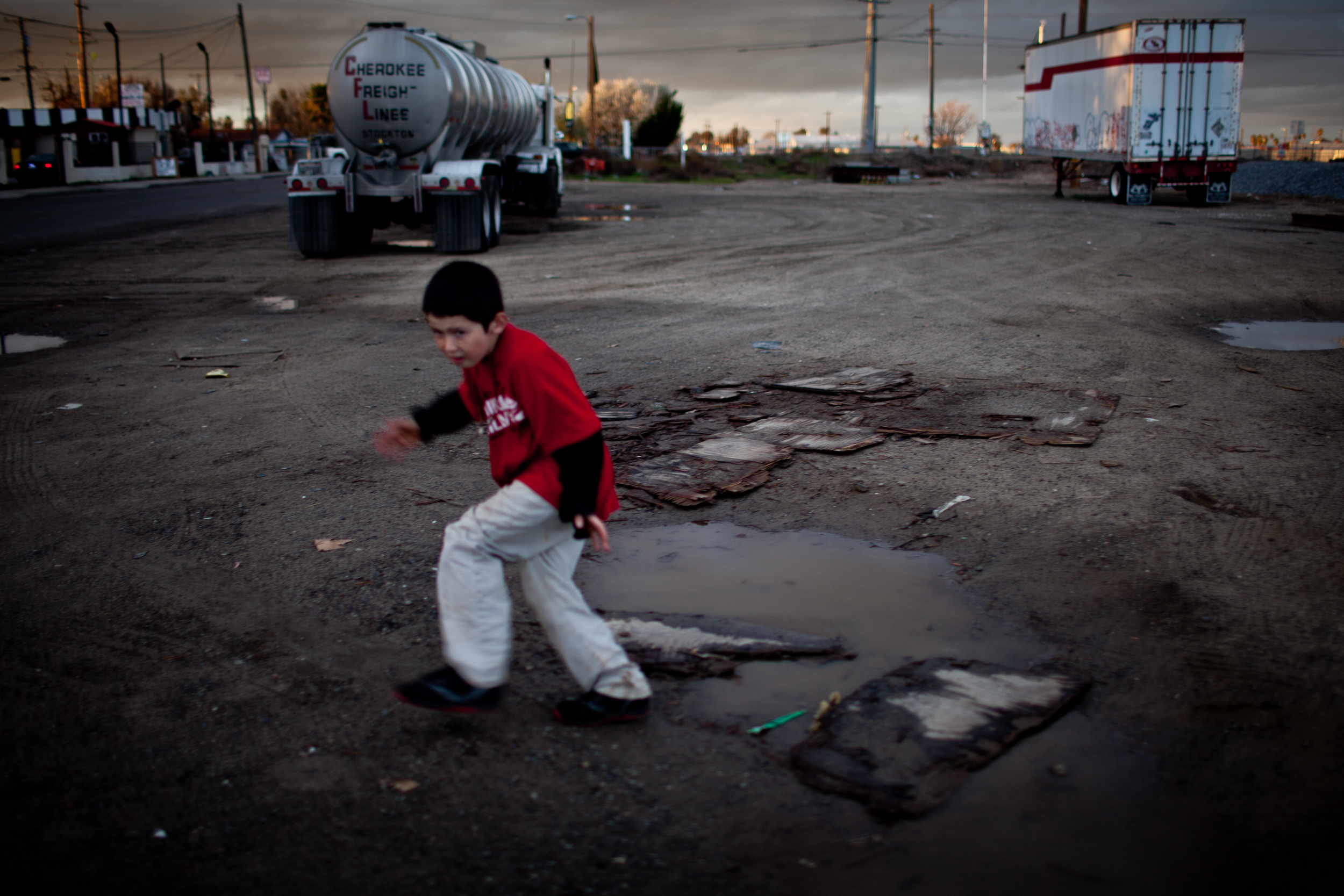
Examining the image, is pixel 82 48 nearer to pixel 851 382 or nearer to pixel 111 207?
pixel 111 207

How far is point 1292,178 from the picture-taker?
25.4 m

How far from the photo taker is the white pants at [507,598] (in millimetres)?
Result: 2586

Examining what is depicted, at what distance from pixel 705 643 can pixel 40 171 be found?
46.4 meters

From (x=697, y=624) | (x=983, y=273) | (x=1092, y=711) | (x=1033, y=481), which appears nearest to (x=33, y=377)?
(x=697, y=624)

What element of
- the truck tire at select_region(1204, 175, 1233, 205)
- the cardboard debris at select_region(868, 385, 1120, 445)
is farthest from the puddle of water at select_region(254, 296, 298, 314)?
the truck tire at select_region(1204, 175, 1233, 205)

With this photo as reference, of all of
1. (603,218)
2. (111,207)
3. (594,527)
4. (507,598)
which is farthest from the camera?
(111,207)

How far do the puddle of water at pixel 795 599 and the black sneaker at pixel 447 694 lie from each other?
615 mm

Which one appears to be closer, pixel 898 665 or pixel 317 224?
pixel 898 665

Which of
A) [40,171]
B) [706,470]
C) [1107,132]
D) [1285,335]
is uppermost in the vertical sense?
[40,171]

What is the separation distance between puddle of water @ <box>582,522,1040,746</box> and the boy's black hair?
4.36ft

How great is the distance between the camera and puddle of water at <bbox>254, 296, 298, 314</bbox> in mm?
10070

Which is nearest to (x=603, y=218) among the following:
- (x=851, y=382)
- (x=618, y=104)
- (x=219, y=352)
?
(x=219, y=352)

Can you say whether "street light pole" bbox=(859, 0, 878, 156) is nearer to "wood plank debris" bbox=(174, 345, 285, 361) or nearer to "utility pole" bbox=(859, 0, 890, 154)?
"utility pole" bbox=(859, 0, 890, 154)

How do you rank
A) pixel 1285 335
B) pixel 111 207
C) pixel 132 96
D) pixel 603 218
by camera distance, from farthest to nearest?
pixel 132 96 → pixel 111 207 → pixel 603 218 → pixel 1285 335
